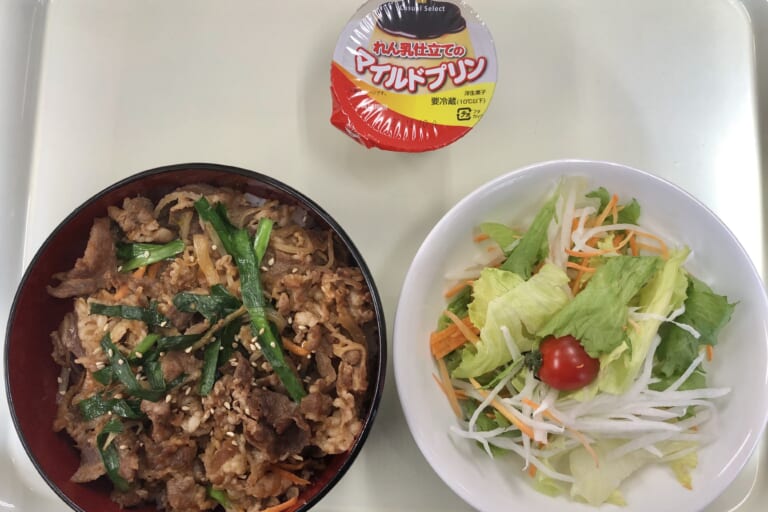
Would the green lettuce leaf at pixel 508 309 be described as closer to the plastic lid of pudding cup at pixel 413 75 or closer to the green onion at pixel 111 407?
the plastic lid of pudding cup at pixel 413 75

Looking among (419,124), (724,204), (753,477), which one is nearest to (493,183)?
(419,124)

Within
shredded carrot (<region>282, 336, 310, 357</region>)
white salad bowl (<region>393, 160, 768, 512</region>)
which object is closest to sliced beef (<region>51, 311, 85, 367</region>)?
shredded carrot (<region>282, 336, 310, 357</region>)

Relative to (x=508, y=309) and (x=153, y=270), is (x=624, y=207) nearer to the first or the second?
(x=508, y=309)

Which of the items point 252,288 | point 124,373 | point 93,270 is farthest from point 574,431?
point 93,270

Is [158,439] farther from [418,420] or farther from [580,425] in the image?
[580,425]

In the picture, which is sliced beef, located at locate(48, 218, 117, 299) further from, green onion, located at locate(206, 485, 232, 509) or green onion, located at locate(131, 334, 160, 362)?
green onion, located at locate(206, 485, 232, 509)
